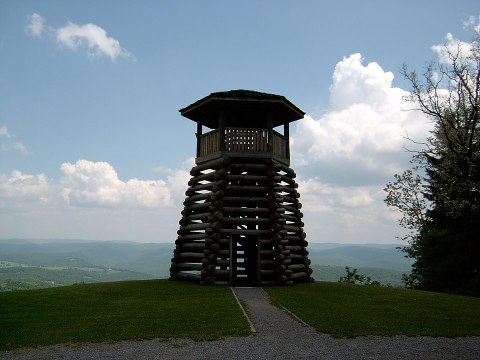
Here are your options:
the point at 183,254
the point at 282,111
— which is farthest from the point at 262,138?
the point at 183,254

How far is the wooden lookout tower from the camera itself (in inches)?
858

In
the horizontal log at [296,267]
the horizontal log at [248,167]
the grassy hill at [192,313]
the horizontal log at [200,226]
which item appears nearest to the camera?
the grassy hill at [192,313]

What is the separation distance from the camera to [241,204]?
23031 mm

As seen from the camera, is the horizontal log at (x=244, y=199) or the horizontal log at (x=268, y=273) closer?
the horizontal log at (x=268, y=273)

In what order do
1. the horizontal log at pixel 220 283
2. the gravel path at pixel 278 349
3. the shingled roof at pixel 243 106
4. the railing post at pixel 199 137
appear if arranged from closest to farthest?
the gravel path at pixel 278 349 → the horizontal log at pixel 220 283 → the shingled roof at pixel 243 106 → the railing post at pixel 199 137

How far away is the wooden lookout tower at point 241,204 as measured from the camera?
71.5 feet

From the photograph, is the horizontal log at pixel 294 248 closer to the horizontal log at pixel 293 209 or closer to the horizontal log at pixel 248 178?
the horizontal log at pixel 293 209

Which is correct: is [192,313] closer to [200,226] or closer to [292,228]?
[200,226]

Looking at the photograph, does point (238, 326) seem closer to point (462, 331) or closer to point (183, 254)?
point (462, 331)

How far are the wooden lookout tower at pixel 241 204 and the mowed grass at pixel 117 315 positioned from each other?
278 centimetres

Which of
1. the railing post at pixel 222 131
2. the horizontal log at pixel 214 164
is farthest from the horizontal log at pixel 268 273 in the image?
the railing post at pixel 222 131

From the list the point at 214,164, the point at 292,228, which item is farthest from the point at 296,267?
the point at 214,164

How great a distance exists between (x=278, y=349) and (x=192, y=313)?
488 centimetres

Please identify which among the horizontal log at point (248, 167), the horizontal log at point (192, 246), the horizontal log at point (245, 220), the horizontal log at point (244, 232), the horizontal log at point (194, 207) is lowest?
the horizontal log at point (192, 246)
